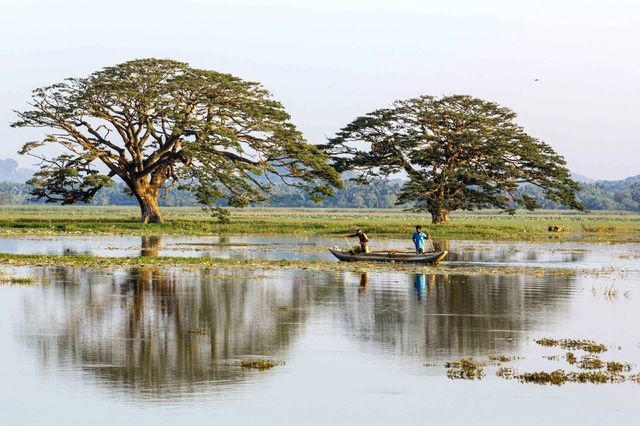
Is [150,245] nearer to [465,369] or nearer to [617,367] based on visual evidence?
[465,369]

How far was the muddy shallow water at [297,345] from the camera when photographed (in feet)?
56.9

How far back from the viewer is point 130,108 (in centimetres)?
7775

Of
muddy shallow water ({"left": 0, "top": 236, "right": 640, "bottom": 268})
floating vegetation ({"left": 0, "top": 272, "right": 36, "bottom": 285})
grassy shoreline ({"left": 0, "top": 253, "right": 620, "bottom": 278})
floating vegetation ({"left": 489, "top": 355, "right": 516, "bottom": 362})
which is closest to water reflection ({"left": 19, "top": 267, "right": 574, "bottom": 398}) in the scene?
floating vegetation ({"left": 489, "top": 355, "right": 516, "bottom": 362})

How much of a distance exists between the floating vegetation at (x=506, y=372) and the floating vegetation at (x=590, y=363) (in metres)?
1.53

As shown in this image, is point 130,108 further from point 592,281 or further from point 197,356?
point 197,356

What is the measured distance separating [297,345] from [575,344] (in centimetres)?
625

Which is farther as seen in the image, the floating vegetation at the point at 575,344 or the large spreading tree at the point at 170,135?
the large spreading tree at the point at 170,135

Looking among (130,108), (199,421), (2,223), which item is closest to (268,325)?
(199,421)

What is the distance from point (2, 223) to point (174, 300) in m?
54.5

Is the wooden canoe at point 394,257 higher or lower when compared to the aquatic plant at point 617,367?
higher

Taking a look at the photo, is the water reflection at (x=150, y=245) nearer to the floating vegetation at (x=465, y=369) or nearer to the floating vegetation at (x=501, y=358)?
the floating vegetation at (x=501, y=358)

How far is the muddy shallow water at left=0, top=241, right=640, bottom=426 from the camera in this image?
56.9ft

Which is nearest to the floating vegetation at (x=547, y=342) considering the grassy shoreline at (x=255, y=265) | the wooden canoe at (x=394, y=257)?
the grassy shoreline at (x=255, y=265)

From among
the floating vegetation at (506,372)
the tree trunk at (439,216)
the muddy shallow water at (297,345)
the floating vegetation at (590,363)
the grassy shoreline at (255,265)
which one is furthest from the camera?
the tree trunk at (439,216)
